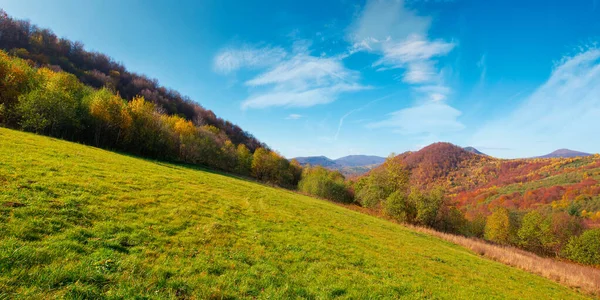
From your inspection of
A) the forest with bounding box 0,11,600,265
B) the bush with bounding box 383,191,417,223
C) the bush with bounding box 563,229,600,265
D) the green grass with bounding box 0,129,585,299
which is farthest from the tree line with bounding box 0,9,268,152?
the bush with bounding box 563,229,600,265

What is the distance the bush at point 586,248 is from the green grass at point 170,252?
170 feet

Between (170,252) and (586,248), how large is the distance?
79.5 meters

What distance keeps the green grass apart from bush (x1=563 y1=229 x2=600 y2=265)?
52.0m

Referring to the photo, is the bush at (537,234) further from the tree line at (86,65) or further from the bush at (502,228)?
the tree line at (86,65)

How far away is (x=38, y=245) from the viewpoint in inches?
263

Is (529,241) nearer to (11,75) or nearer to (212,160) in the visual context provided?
(212,160)

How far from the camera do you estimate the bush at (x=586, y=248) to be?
4598 cm

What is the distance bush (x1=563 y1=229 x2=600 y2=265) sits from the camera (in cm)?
4598

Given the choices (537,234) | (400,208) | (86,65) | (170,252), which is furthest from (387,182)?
(86,65)

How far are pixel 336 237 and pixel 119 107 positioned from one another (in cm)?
5042

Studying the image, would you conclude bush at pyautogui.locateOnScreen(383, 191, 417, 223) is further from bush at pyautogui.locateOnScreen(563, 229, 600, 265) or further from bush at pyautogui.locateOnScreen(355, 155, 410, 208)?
bush at pyautogui.locateOnScreen(563, 229, 600, 265)

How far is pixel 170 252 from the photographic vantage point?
8.60 m

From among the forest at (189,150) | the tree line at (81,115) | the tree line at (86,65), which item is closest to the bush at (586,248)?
the forest at (189,150)

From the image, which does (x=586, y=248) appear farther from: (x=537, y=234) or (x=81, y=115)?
(x=81, y=115)
